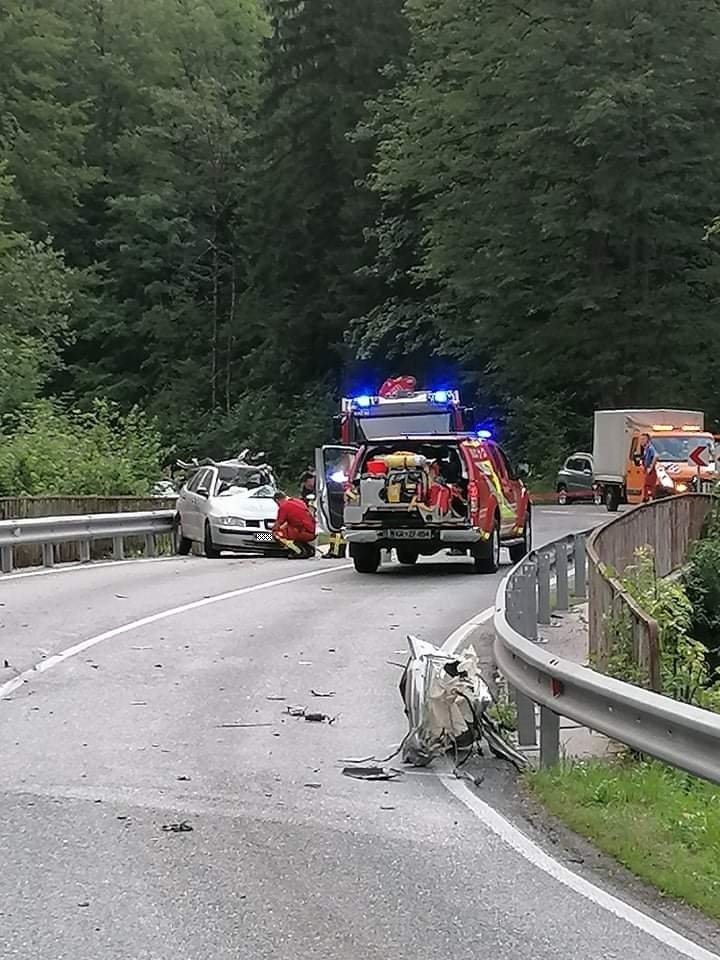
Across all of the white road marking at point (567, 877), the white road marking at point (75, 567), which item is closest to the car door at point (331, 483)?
the white road marking at point (75, 567)

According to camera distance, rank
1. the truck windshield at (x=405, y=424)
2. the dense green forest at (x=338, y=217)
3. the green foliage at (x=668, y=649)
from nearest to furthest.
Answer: the green foliage at (x=668, y=649) < the truck windshield at (x=405, y=424) < the dense green forest at (x=338, y=217)

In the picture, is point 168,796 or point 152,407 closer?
point 168,796

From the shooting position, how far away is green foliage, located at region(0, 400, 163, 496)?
27406 millimetres

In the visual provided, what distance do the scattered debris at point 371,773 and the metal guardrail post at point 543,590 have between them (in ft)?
24.2

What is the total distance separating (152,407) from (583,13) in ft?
93.2

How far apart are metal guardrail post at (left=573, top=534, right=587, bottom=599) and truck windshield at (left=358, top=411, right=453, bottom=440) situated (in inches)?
476

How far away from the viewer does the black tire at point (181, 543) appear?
89.1ft

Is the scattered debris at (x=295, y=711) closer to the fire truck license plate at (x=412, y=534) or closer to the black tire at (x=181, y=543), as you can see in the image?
the fire truck license plate at (x=412, y=534)

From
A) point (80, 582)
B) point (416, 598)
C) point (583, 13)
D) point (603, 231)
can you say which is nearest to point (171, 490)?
point (80, 582)

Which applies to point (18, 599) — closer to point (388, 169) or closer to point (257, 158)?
point (388, 169)

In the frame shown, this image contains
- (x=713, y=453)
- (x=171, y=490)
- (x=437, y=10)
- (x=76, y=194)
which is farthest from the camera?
(x=76, y=194)

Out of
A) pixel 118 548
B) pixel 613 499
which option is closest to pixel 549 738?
pixel 118 548

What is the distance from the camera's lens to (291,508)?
25.5 metres

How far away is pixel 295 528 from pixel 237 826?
17960 millimetres
